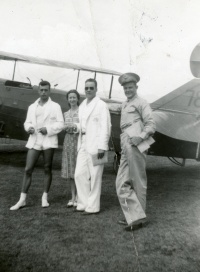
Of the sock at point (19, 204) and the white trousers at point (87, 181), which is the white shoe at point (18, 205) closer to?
the sock at point (19, 204)

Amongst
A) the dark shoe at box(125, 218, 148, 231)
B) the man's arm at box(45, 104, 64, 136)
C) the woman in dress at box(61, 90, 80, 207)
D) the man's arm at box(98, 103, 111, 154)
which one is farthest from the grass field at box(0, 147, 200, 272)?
the man's arm at box(45, 104, 64, 136)

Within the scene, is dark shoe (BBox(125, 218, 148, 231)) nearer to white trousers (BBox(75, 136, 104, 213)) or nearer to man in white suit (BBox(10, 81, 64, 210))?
white trousers (BBox(75, 136, 104, 213))

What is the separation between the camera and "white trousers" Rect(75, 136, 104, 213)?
4.38m

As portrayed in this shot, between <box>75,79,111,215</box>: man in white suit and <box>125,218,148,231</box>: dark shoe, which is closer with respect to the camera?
<box>125,218,148,231</box>: dark shoe

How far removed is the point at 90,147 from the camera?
4402mm

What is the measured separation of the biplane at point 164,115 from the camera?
19.5 feet

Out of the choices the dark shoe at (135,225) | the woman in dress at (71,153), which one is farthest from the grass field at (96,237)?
the woman in dress at (71,153)

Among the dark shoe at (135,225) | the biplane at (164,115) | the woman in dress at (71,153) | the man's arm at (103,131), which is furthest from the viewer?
the biplane at (164,115)

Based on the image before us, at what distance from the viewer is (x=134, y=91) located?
4.04 m

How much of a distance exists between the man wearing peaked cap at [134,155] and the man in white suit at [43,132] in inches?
42.0

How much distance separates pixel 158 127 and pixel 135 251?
10.2 feet

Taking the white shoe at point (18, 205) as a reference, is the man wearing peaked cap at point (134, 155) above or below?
above

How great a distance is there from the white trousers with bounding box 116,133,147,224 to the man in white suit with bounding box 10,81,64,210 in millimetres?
1120

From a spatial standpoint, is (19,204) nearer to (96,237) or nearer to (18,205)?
(18,205)
